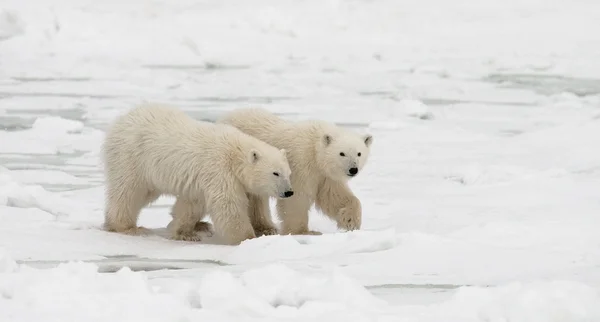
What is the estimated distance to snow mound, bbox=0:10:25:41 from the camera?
1666 cm

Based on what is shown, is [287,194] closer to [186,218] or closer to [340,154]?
[340,154]

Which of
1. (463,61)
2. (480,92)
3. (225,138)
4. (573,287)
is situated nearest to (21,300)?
(573,287)

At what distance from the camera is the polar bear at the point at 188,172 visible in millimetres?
5133

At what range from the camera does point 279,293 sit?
314 cm

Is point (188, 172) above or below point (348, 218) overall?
Answer: above

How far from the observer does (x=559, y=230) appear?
16.1ft

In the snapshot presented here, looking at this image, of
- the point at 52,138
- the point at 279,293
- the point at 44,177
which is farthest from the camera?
the point at 52,138

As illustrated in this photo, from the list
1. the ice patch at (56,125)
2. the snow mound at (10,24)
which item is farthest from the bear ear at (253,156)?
Result: the snow mound at (10,24)

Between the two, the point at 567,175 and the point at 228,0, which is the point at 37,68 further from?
the point at 567,175

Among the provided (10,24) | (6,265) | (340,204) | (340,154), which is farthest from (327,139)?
(10,24)

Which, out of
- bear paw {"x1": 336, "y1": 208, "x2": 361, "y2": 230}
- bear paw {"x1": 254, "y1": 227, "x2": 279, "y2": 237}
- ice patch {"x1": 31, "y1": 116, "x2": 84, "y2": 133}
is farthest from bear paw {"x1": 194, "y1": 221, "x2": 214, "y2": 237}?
ice patch {"x1": 31, "y1": 116, "x2": 84, "y2": 133}

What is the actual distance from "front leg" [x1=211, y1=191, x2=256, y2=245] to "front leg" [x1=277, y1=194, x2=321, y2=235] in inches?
15.6

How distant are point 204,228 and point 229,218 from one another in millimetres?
581

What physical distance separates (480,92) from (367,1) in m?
8.00
